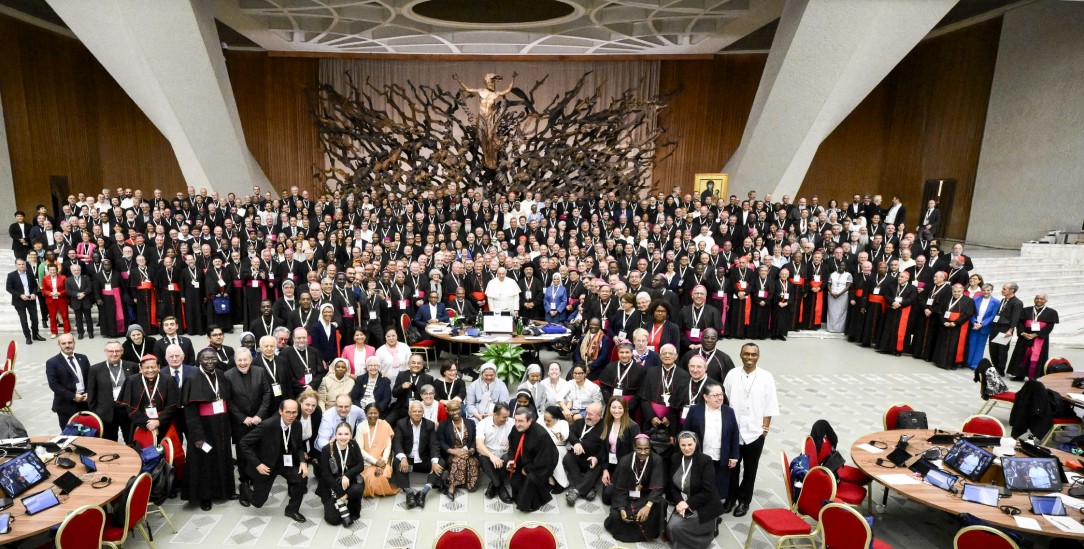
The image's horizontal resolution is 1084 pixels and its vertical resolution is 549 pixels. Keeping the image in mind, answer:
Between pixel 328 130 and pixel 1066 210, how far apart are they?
22.4m

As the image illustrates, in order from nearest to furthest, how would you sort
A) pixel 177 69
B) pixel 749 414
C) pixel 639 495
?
pixel 639 495, pixel 749 414, pixel 177 69

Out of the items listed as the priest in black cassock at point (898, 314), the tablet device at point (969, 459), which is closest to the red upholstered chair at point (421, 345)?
the tablet device at point (969, 459)

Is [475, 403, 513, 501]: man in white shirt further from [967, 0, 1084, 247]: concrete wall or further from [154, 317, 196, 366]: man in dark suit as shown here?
[967, 0, 1084, 247]: concrete wall

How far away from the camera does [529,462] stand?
546cm

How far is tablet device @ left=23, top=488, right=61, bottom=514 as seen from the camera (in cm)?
404

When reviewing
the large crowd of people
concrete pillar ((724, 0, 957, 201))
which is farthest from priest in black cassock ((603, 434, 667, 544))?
concrete pillar ((724, 0, 957, 201))

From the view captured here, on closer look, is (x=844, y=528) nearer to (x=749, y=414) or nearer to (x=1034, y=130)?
(x=749, y=414)

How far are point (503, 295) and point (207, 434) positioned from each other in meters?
5.20

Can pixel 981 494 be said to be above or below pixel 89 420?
above

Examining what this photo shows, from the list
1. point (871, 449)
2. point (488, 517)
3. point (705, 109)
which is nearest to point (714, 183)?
point (705, 109)

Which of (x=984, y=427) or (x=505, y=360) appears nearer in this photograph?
(x=984, y=427)

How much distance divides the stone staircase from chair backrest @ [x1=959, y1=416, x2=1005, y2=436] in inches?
308

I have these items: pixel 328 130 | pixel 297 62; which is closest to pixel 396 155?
pixel 328 130

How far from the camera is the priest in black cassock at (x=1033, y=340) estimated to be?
8984 mm
